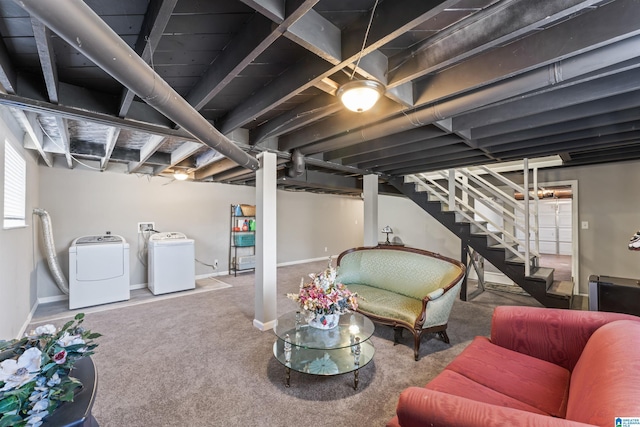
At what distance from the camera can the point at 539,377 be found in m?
1.55

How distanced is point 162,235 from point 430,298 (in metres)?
A: 4.71

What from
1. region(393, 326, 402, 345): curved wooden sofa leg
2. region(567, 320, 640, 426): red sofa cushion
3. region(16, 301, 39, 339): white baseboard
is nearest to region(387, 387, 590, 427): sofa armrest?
region(567, 320, 640, 426): red sofa cushion

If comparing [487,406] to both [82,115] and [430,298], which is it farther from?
[82,115]

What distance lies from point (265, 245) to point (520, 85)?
273 cm

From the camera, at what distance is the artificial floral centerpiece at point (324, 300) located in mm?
2246

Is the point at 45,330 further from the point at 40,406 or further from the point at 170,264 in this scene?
the point at 170,264

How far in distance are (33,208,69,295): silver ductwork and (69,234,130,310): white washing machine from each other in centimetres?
26

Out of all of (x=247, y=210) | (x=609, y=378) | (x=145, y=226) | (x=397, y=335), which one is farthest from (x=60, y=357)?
(x=247, y=210)

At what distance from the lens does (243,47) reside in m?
1.44

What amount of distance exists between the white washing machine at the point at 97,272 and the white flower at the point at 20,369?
3933mm

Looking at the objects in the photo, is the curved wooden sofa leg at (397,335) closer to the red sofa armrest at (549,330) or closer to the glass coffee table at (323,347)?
the glass coffee table at (323,347)

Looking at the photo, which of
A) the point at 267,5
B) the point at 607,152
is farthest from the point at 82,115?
the point at 607,152

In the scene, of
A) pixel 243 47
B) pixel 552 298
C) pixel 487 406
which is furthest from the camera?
pixel 552 298

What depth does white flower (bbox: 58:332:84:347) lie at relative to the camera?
1.02m
